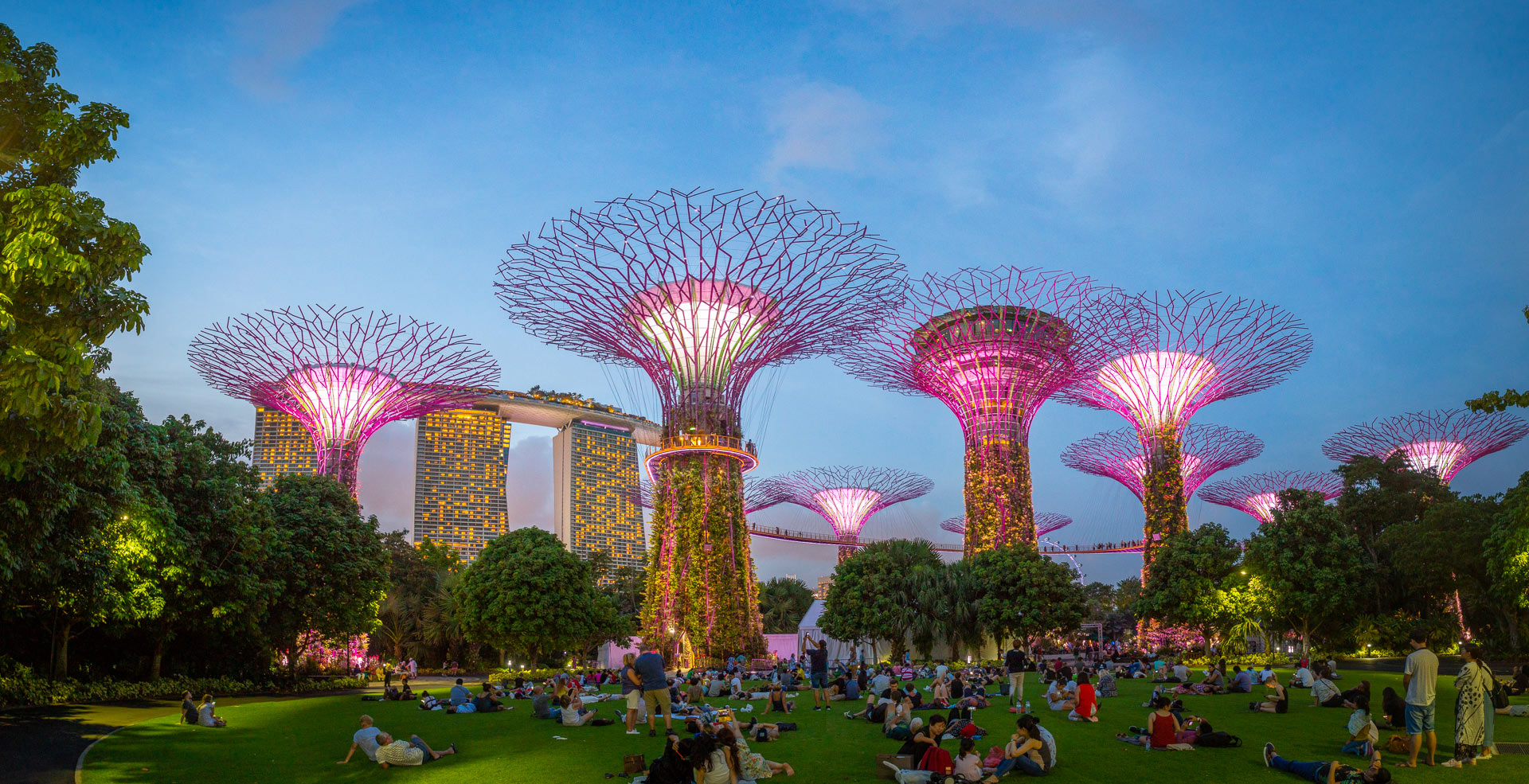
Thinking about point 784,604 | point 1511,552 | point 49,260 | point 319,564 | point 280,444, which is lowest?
point 784,604

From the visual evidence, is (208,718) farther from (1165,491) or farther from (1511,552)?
(1165,491)

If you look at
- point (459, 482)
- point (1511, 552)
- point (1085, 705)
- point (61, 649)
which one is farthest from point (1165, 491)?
point (459, 482)

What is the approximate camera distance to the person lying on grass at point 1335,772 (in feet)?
32.1

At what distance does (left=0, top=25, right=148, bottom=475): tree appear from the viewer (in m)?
10.4

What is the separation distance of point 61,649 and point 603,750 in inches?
806

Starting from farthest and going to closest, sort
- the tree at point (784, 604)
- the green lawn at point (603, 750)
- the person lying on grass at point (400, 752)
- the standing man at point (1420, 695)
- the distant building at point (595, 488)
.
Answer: the distant building at point (595, 488) < the tree at point (784, 604) < the person lying on grass at point (400, 752) < the green lawn at point (603, 750) < the standing man at point (1420, 695)

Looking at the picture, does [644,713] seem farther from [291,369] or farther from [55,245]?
[291,369]

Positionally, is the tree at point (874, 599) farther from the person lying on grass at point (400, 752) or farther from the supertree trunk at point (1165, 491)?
the person lying on grass at point (400, 752)

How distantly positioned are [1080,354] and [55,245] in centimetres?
4459

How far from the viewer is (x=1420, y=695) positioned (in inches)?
435

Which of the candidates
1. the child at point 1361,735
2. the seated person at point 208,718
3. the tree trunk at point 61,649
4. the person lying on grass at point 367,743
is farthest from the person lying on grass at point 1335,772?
the tree trunk at point 61,649

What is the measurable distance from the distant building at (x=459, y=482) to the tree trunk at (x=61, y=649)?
128121 millimetres

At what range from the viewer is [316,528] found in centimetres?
3356

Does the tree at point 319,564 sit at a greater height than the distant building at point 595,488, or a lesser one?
lesser
